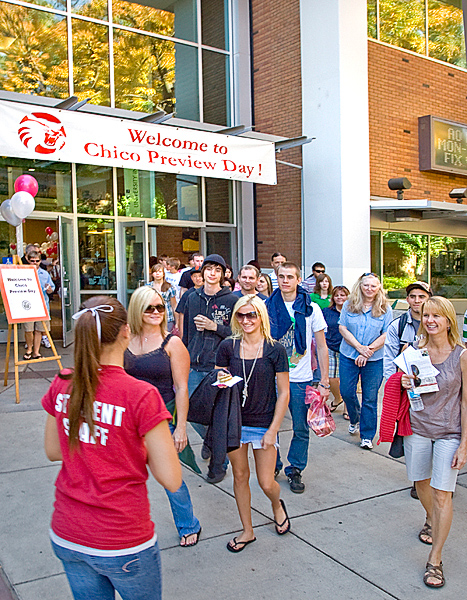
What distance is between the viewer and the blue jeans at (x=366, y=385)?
6.01 metres

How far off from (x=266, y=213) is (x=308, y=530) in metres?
10.8

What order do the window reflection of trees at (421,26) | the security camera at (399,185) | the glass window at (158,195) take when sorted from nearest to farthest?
the glass window at (158,195) → the security camera at (399,185) → the window reflection of trees at (421,26)

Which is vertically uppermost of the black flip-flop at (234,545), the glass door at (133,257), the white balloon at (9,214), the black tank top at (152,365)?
the white balloon at (9,214)

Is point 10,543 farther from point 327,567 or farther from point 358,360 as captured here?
point 358,360

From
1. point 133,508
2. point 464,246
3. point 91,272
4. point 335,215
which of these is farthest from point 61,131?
point 464,246

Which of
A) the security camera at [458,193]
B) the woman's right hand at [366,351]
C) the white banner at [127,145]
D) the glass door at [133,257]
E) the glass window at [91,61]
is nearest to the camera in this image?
the woman's right hand at [366,351]

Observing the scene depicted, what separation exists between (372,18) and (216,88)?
398cm

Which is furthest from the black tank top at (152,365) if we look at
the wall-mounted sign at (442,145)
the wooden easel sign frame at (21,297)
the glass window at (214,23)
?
the wall-mounted sign at (442,145)

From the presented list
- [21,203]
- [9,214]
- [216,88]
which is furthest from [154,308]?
[216,88]

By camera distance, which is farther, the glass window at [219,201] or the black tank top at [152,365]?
the glass window at [219,201]

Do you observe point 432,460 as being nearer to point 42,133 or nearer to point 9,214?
point 9,214

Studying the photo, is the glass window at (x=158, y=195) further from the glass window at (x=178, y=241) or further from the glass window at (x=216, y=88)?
the glass window at (x=216, y=88)

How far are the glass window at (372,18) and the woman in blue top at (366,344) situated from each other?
9704 millimetres

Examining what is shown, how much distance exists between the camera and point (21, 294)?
8000mm
